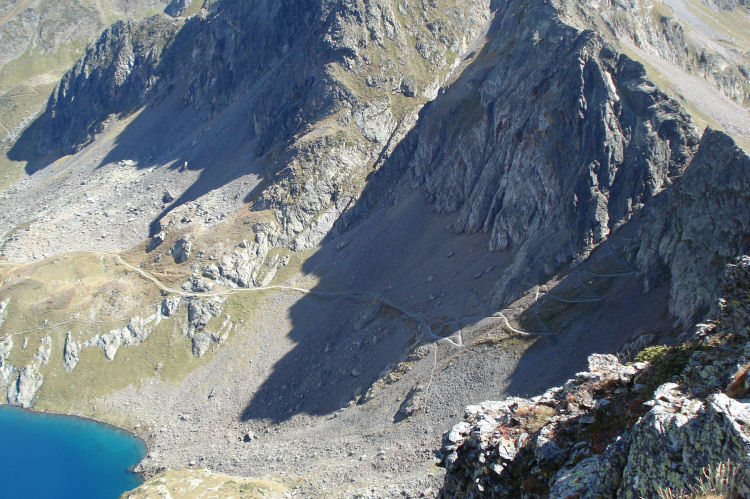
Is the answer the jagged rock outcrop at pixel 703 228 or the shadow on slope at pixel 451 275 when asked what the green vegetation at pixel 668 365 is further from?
the shadow on slope at pixel 451 275

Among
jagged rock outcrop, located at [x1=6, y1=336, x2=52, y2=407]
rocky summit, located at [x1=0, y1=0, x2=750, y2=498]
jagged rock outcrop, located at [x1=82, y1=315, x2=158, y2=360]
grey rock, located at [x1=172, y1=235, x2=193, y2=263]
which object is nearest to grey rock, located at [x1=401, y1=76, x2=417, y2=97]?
rocky summit, located at [x1=0, y1=0, x2=750, y2=498]

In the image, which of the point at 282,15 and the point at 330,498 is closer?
the point at 330,498

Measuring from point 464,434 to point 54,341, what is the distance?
111363mm

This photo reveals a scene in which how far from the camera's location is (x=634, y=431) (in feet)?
42.8

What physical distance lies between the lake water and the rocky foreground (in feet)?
250

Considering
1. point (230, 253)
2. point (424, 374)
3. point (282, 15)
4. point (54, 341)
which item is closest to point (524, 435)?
point (424, 374)

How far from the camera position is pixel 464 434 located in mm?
22469

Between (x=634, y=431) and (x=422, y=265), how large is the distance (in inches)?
3332

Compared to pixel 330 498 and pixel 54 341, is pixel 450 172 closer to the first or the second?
pixel 330 498

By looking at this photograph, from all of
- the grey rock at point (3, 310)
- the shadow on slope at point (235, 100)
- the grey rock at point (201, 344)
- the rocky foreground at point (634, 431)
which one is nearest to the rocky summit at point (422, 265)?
the rocky foreground at point (634, 431)

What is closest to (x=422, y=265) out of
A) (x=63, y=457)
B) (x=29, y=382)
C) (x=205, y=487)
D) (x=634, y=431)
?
(x=205, y=487)

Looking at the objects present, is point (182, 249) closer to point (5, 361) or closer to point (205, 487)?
point (5, 361)

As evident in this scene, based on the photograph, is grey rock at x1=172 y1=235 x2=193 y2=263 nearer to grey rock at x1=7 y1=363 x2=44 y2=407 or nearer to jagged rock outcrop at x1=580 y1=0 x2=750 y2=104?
grey rock at x1=7 y1=363 x2=44 y2=407

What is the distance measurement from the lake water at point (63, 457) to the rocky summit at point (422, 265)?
3433mm
